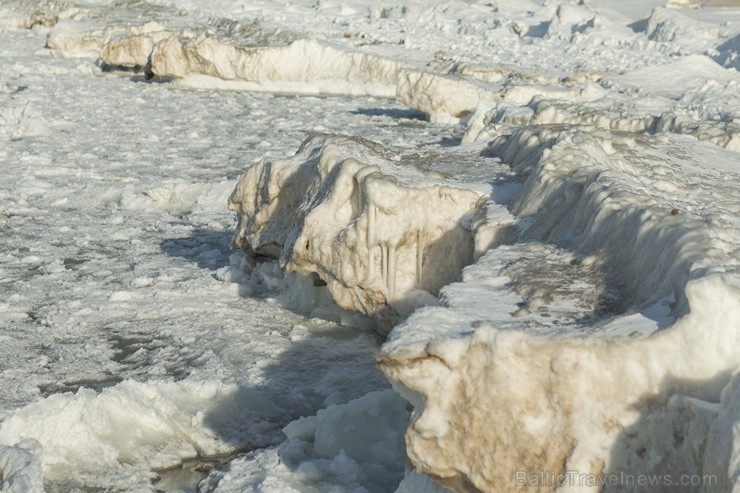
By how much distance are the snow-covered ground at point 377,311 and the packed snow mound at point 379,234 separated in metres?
0.01

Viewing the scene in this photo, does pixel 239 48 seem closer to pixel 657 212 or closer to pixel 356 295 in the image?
pixel 356 295

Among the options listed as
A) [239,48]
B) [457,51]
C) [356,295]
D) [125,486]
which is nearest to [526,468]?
[125,486]

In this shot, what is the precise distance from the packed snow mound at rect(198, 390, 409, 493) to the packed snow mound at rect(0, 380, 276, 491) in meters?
0.22

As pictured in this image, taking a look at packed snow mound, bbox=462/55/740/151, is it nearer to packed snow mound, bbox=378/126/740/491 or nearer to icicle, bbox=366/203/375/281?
icicle, bbox=366/203/375/281

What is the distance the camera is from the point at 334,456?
3326 mm

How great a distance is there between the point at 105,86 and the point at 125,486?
1231cm

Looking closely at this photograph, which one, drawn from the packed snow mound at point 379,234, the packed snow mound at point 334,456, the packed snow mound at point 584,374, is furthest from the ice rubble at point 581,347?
the packed snow mound at point 334,456

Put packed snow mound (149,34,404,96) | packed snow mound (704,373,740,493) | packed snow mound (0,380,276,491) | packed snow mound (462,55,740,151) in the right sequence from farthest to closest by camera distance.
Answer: packed snow mound (149,34,404,96), packed snow mound (462,55,740,151), packed snow mound (0,380,276,491), packed snow mound (704,373,740,493)

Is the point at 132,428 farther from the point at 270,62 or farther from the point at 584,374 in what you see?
the point at 270,62

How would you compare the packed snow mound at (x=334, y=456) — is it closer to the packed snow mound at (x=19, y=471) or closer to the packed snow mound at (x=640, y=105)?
the packed snow mound at (x=19, y=471)

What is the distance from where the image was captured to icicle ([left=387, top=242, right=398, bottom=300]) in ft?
13.8

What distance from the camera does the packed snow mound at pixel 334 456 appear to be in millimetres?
3152

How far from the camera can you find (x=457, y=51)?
16.5m

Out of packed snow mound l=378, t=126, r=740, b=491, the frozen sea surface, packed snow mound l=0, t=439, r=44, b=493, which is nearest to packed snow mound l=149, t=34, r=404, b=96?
the frozen sea surface
